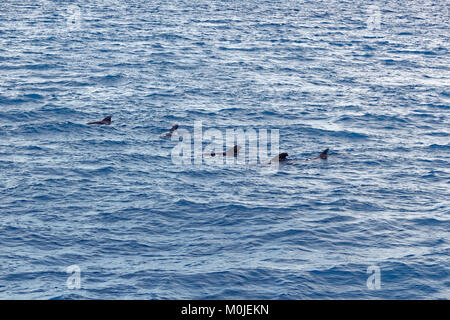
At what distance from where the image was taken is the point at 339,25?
66188 millimetres

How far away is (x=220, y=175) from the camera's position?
81.0ft

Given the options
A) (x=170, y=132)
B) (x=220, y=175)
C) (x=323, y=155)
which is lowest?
(x=220, y=175)

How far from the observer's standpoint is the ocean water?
1723cm

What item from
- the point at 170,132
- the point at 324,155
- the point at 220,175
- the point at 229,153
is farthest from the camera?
the point at 170,132

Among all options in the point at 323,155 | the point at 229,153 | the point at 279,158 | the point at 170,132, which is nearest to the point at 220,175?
the point at 229,153

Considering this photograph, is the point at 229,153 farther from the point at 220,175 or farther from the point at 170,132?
the point at 170,132

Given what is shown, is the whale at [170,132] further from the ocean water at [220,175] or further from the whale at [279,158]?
the whale at [279,158]

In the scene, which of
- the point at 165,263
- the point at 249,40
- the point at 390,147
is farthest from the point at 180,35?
the point at 165,263

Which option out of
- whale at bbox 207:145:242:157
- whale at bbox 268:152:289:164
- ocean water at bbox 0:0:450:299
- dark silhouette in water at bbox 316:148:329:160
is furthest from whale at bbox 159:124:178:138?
dark silhouette in water at bbox 316:148:329:160

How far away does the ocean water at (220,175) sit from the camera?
56.5 ft

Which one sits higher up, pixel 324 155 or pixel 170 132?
pixel 170 132

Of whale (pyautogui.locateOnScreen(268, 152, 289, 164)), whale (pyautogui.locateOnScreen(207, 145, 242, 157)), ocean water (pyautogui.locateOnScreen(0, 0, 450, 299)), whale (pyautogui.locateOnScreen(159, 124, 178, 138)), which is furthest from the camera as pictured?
whale (pyautogui.locateOnScreen(159, 124, 178, 138))

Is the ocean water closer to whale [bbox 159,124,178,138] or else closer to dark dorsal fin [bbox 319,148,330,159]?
dark dorsal fin [bbox 319,148,330,159]

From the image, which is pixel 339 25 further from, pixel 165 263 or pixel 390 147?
pixel 165 263
